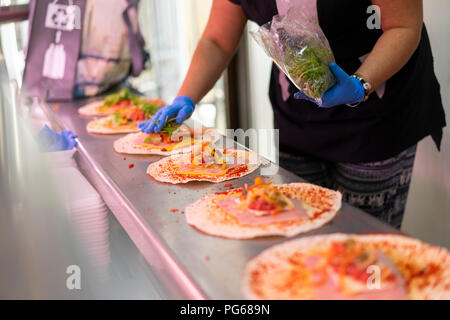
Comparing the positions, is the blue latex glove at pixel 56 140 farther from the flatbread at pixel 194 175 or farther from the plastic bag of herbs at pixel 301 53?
the plastic bag of herbs at pixel 301 53

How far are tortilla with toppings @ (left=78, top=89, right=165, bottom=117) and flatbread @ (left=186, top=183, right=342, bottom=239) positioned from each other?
1296 mm

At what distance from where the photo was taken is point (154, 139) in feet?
7.00

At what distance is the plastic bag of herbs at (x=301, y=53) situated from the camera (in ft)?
4.91

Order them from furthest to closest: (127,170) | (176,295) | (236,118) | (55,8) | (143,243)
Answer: (236,118), (55,8), (127,170), (143,243), (176,295)

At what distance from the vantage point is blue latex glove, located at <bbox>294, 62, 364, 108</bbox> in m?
1.52

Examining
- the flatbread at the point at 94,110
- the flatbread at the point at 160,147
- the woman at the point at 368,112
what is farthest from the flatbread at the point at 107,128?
the woman at the point at 368,112

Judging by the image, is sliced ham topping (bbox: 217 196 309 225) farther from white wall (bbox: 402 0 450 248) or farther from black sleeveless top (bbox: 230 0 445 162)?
white wall (bbox: 402 0 450 248)

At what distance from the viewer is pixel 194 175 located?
1713 mm

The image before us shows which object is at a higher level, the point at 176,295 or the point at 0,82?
the point at 0,82

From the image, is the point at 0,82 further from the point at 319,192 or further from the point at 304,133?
the point at 319,192

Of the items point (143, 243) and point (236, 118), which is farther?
point (236, 118)

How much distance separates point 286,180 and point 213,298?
0.71 meters

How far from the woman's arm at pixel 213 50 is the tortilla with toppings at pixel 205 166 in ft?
1.14

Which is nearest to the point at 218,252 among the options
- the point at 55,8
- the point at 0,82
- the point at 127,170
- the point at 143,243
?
the point at 143,243
